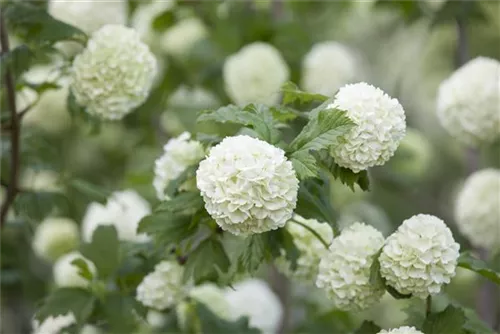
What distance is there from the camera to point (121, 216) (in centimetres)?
188

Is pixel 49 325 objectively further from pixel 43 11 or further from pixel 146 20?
pixel 146 20

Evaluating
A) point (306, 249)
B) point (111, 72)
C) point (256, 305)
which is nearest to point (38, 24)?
point (111, 72)

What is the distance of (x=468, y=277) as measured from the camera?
7.81ft

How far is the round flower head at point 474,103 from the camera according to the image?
172cm

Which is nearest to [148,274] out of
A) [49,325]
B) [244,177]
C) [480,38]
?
[49,325]

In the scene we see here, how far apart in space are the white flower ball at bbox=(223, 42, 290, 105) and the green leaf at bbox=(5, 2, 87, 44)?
2.09 ft

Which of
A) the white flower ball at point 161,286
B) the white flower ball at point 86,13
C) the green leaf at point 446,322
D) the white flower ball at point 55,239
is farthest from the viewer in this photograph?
the white flower ball at point 55,239

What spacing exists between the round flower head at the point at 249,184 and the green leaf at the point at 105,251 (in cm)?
47

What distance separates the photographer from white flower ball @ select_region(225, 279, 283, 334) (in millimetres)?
1968

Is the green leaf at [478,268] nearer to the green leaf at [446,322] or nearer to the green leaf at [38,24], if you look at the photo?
the green leaf at [446,322]

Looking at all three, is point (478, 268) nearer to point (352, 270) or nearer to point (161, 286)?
point (352, 270)

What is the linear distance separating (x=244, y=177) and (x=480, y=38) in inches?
90.7

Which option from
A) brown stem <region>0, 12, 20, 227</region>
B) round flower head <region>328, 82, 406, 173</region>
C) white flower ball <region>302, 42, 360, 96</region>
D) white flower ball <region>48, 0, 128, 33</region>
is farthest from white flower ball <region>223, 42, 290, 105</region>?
round flower head <region>328, 82, 406, 173</region>

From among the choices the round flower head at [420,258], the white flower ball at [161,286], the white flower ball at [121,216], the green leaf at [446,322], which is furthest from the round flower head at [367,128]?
the white flower ball at [121,216]
